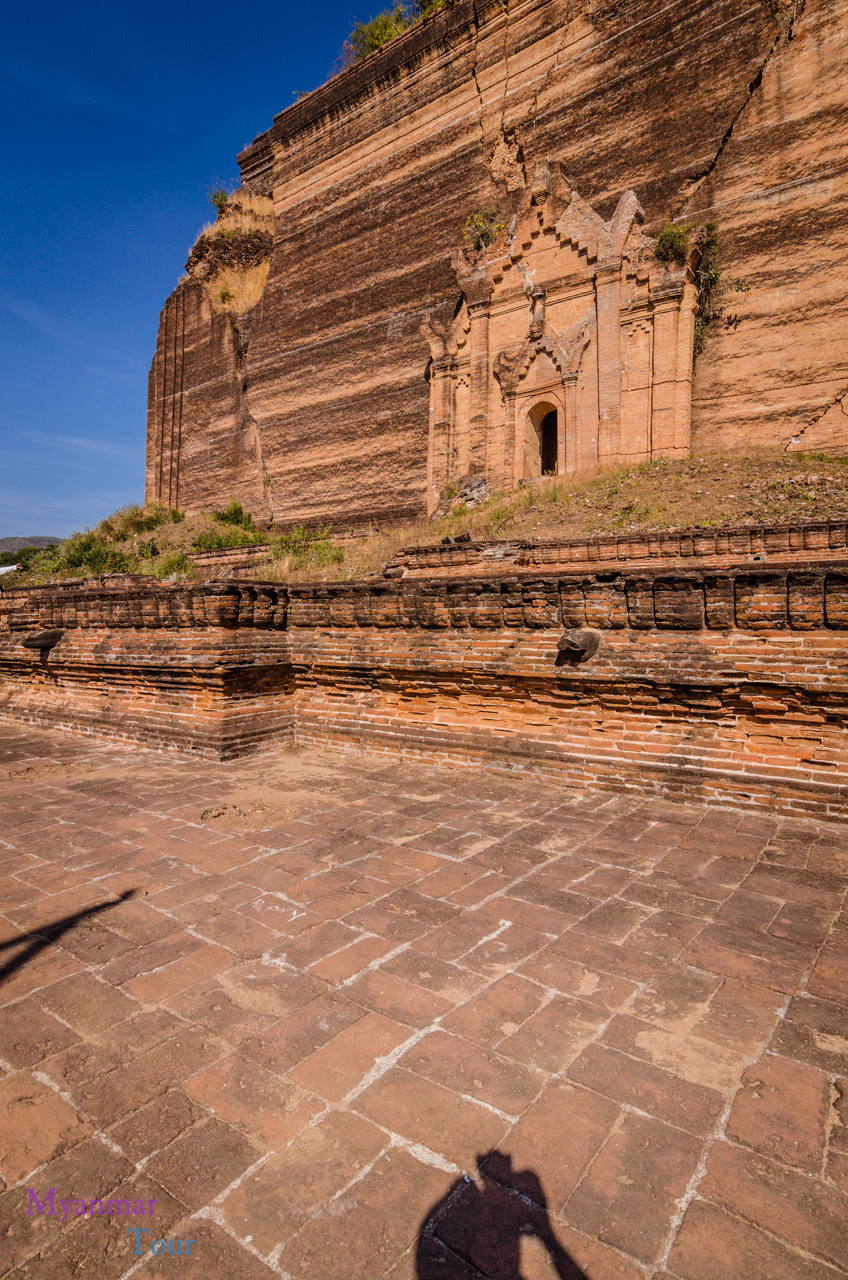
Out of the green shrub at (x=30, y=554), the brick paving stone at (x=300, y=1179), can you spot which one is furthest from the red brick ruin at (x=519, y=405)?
the green shrub at (x=30, y=554)

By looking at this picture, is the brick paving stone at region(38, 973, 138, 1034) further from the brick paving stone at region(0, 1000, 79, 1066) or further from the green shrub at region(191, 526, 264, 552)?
the green shrub at region(191, 526, 264, 552)

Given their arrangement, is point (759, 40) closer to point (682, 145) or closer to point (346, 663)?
point (682, 145)

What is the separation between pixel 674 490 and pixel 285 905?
9.97 meters

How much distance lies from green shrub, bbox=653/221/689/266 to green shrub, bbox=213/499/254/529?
15977mm

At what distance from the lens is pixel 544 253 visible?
15.0m

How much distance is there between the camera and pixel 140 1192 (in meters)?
1.42

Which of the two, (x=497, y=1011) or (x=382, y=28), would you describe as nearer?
(x=497, y=1011)

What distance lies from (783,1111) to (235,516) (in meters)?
24.2

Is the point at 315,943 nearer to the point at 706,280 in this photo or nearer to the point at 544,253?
the point at 706,280

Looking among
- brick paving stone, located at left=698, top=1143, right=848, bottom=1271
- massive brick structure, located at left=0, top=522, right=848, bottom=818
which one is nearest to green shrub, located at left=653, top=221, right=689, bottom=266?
massive brick structure, located at left=0, top=522, right=848, bottom=818

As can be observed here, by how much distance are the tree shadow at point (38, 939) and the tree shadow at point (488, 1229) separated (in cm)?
181

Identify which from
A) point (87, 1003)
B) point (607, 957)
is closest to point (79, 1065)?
point (87, 1003)

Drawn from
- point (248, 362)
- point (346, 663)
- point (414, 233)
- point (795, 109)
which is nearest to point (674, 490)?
point (346, 663)

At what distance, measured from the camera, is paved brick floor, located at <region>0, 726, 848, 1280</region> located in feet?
4.36
